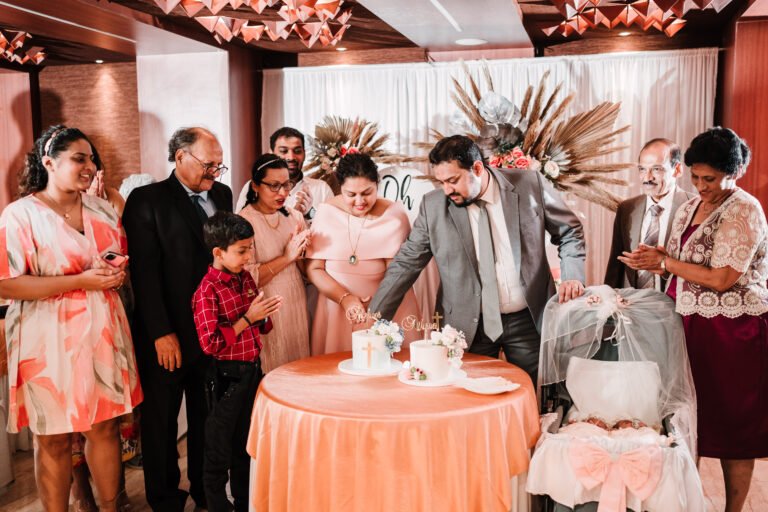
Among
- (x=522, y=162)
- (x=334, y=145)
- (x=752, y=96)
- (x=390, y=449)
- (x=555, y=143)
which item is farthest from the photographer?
(x=334, y=145)

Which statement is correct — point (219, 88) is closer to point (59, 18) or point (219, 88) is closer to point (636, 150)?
point (59, 18)

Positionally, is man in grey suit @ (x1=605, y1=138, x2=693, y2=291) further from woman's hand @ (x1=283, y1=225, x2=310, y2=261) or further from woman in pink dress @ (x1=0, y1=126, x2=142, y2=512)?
woman in pink dress @ (x1=0, y1=126, x2=142, y2=512)

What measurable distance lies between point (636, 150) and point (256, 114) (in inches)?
150

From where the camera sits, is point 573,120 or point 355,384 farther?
point 573,120

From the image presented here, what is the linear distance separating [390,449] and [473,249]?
1236 millimetres

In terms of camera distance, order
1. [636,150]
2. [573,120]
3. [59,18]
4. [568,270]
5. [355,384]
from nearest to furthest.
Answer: [355,384], [568,270], [573,120], [59,18], [636,150]

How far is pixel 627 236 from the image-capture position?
164 inches

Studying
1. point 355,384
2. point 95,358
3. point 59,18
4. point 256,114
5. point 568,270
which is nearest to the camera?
point 355,384

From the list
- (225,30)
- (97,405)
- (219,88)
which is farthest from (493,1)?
(97,405)

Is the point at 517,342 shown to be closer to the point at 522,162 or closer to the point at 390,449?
the point at 390,449

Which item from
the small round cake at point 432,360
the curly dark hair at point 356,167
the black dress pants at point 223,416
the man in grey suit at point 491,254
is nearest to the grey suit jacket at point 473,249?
the man in grey suit at point 491,254

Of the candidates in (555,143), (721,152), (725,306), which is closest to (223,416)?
(725,306)

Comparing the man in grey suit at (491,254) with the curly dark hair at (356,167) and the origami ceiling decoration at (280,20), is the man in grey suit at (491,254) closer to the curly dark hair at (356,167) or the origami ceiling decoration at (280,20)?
the curly dark hair at (356,167)

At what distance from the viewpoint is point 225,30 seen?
16.5 ft
